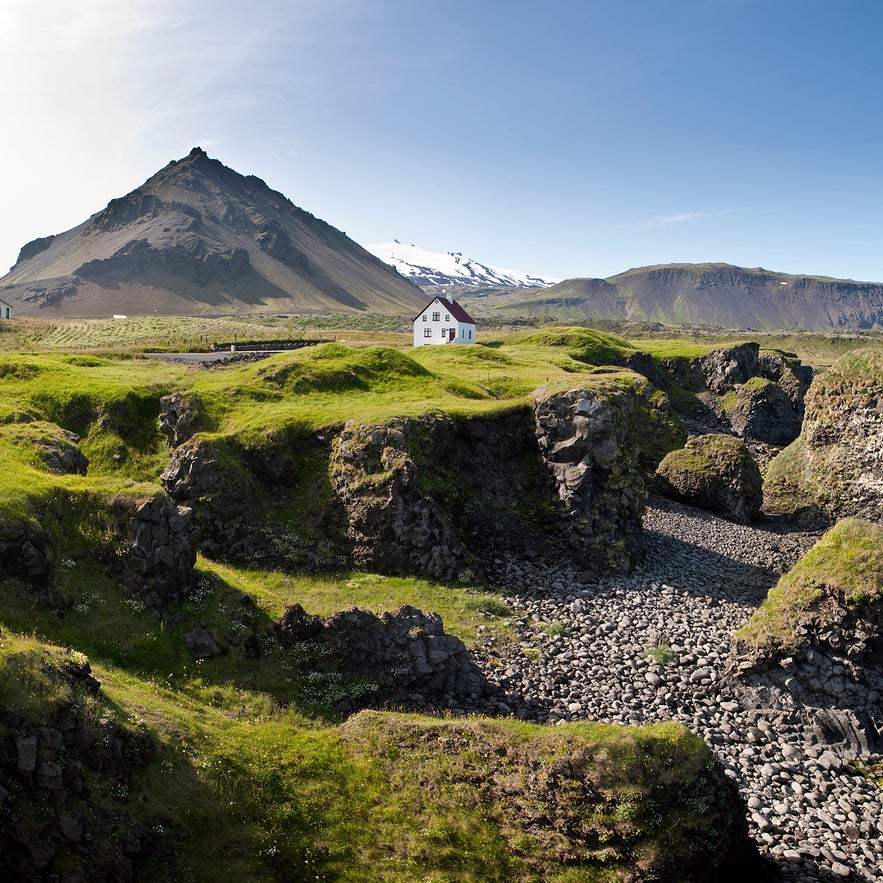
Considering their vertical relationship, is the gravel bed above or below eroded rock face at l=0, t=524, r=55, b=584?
below

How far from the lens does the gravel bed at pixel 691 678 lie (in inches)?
714

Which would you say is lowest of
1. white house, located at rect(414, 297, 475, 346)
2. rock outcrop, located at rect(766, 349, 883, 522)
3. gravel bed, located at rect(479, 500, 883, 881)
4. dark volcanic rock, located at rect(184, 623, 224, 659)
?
gravel bed, located at rect(479, 500, 883, 881)

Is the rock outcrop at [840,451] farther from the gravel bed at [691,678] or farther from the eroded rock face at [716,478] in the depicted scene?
the gravel bed at [691,678]

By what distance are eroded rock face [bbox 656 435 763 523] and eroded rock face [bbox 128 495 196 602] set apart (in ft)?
131

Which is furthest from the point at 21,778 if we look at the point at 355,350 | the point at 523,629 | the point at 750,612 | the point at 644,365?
the point at 644,365

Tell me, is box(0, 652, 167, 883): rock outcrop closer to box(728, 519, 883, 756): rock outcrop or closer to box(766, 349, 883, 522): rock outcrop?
box(728, 519, 883, 756): rock outcrop

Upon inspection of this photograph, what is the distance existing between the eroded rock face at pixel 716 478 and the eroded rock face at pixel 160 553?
39782 millimetres

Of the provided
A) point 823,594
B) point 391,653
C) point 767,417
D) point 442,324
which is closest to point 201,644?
point 391,653

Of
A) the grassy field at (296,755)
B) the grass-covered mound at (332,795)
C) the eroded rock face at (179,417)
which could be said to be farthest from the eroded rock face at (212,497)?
the grass-covered mound at (332,795)

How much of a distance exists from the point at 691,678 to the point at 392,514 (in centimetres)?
1621

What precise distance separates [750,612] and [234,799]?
26841 mm

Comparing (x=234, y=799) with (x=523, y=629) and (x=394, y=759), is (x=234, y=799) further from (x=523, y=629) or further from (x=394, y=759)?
(x=523, y=629)

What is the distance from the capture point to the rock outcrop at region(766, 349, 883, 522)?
153 feet

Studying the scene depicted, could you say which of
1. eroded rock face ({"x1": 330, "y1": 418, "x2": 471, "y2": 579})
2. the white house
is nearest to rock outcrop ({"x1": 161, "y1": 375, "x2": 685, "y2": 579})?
eroded rock face ({"x1": 330, "y1": 418, "x2": 471, "y2": 579})
